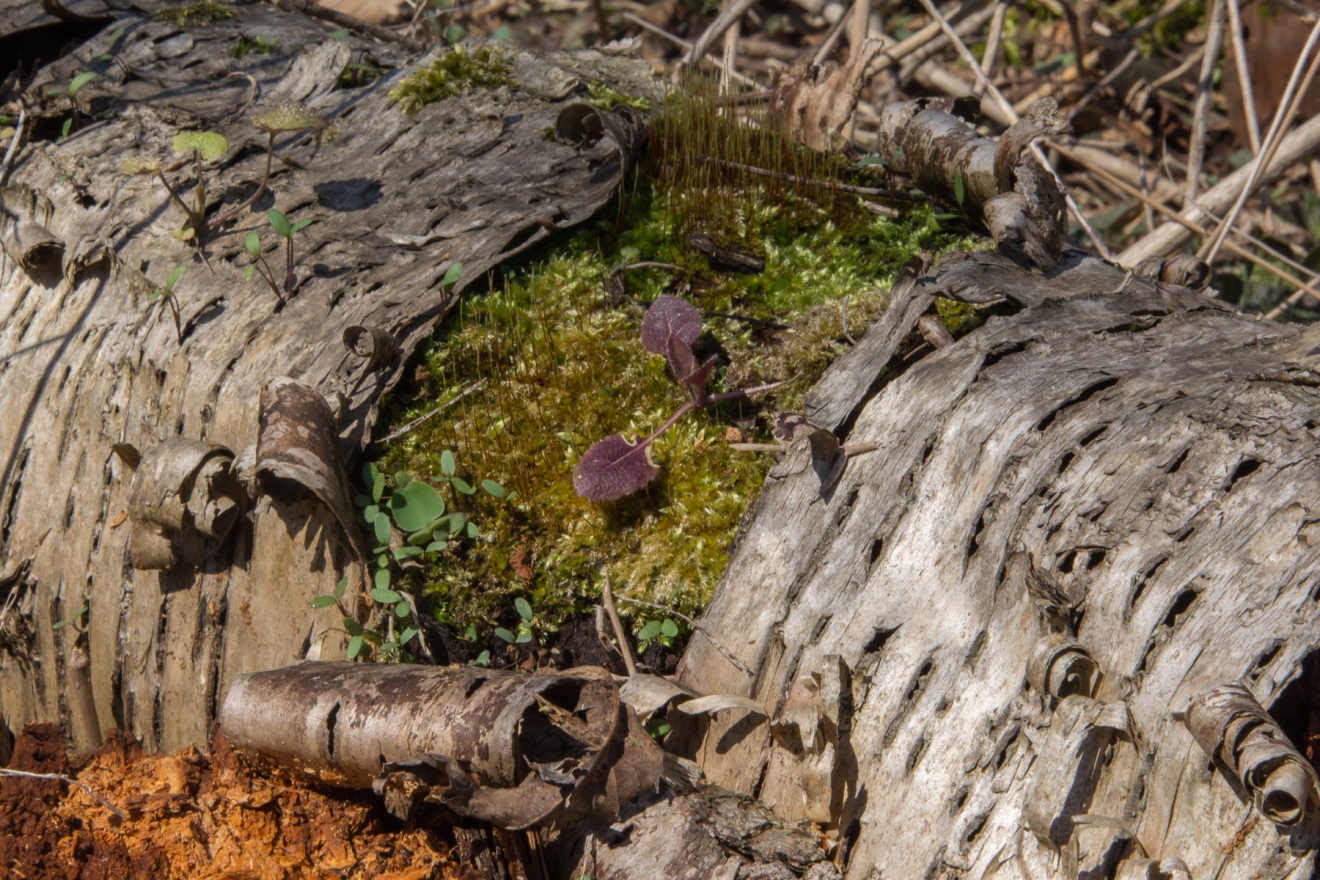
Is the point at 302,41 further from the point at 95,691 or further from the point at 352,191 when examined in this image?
the point at 95,691

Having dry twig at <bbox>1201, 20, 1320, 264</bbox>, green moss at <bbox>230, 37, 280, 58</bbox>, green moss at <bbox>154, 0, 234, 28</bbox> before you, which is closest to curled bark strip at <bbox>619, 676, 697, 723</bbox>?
green moss at <bbox>230, 37, 280, 58</bbox>

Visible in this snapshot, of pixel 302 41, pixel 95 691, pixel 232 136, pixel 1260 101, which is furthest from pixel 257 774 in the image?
pixel 1260 101

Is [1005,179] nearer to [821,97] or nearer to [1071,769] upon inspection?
[821,97]

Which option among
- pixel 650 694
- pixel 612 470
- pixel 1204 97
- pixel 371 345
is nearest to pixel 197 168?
pixel 371 345

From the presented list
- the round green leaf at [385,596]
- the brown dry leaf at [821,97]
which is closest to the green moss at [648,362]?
the round green leaf at [385,596]

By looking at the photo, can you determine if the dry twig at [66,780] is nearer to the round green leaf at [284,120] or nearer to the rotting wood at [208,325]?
the rotting wood at [208,325]

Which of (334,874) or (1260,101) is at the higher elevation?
(1260,101)
